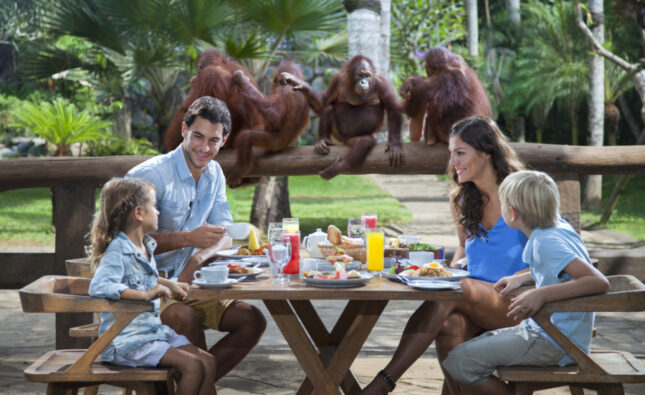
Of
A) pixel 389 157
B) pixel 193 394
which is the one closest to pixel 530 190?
pixel 193 394

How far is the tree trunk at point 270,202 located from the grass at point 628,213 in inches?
160

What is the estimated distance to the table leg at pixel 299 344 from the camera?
7.66ft

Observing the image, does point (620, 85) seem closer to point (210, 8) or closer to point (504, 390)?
point (210, 8)

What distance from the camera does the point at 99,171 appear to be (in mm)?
3758

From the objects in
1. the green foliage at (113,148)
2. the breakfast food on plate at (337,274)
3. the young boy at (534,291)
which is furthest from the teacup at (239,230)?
the green foliage at (113,148)

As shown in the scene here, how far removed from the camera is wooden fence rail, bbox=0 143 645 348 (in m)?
→ 3.76

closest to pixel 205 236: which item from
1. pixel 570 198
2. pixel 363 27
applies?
pixel 570 198

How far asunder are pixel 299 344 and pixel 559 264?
2.71ft

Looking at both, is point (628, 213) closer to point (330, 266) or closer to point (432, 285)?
point (330, 266)

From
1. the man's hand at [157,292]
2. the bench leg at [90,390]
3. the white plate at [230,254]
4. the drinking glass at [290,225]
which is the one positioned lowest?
the bench leg at [90,390]

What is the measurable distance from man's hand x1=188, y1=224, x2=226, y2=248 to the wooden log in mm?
1230

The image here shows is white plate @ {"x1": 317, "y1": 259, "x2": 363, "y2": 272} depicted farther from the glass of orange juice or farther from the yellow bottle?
the yellow bottle

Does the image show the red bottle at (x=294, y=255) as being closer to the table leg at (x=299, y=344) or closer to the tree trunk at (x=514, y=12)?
the table leg at (x=299, y=344)

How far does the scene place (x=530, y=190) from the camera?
2.24 metres
